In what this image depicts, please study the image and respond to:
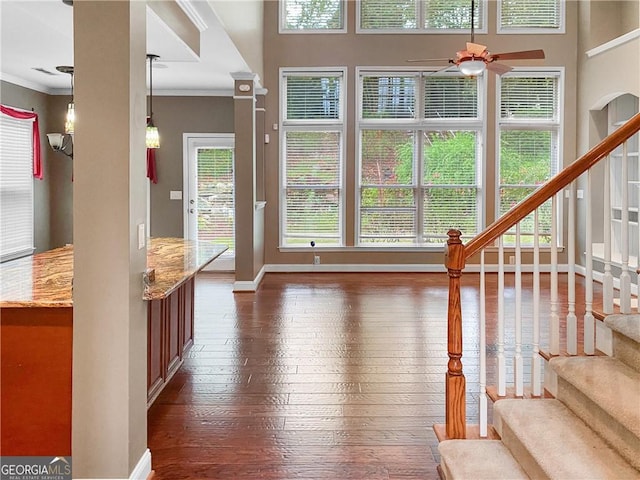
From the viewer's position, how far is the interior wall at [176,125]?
8.62 m

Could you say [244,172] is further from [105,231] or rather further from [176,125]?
[105,231]

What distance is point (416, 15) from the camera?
8.84 meters

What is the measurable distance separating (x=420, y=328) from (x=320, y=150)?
4181 millimetres

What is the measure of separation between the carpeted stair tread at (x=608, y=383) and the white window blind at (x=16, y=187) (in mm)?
6752

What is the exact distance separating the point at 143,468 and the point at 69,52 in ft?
15.4

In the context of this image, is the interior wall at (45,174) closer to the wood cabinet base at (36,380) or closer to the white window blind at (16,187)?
the white window blind at (16,187)

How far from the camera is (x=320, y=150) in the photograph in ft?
29.5

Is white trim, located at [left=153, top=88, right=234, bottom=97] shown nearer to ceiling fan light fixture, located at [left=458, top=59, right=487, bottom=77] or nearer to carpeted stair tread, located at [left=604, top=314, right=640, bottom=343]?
ceiling fan light fixture, located at [left=458, top=59, right=487, bottom=77]

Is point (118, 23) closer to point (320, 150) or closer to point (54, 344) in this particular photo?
point (54, 344)

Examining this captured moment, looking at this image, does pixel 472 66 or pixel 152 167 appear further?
pixel 152 167

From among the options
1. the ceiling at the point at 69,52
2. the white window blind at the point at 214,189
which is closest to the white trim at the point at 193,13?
the ceiling at the point at 69,52

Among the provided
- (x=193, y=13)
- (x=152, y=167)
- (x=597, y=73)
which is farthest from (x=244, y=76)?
(x=597, y=73)

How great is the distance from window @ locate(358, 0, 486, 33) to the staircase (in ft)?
23.0

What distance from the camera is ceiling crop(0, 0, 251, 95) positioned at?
4.10 meters
